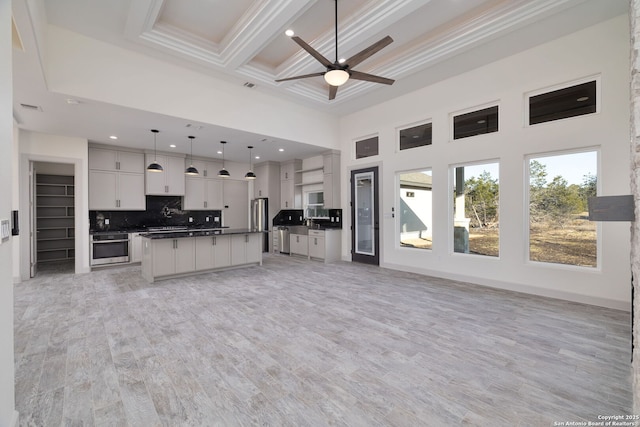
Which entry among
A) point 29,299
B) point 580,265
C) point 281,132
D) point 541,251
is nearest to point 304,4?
point 281,132

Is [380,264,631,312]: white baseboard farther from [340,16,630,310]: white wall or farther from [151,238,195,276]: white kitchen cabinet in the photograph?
[151,238,195,276]: white kitchen cabinet

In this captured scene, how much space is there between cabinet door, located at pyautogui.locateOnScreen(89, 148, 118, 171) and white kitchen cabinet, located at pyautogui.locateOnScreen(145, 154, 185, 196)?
2.36ft

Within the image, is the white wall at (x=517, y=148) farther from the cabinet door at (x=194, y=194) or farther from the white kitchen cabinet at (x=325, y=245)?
the cabinet door at (x=194, y=194)

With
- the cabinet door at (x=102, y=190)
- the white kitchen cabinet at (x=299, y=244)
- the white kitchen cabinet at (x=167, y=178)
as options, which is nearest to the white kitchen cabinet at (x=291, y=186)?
the white kitchen cabinet at (x=299, y=244)

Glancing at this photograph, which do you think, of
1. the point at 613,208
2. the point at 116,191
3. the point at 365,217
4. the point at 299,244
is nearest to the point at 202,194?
the point at 116,191

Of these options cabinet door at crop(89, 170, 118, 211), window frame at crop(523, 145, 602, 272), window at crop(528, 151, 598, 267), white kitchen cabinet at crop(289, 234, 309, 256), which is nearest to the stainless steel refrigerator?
white kitchen cabinet at crop(289, 234, 309, 256)

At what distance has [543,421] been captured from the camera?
1723 millimetres

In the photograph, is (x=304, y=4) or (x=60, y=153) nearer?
(x=304, y=4)

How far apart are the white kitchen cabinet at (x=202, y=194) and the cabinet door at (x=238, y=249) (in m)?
2.80

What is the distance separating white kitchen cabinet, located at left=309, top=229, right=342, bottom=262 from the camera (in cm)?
711

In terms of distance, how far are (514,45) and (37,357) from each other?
6895 millimetres

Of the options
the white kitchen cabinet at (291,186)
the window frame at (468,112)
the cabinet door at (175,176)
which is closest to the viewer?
the window frame at (468,112)

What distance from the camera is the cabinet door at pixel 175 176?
7.55m

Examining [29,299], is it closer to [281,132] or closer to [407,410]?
[281,132]
